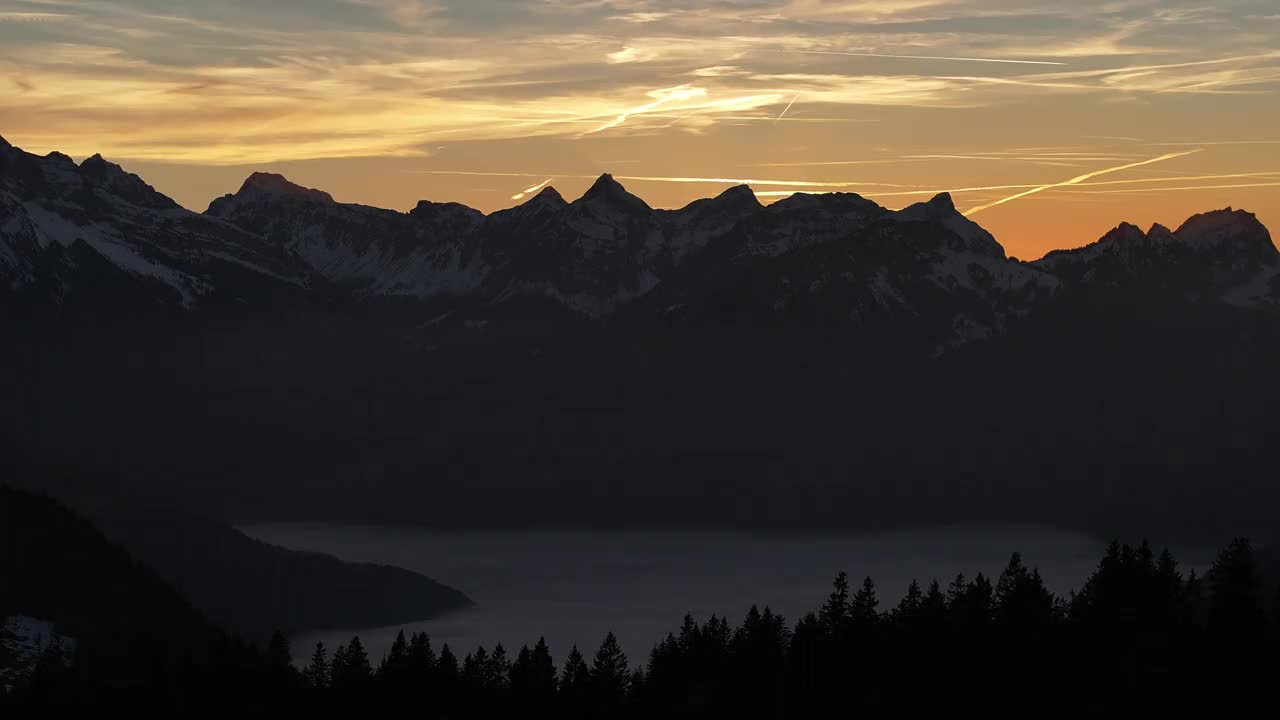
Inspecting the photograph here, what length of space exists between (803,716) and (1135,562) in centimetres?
3121

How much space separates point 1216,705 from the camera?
12800 centimetres

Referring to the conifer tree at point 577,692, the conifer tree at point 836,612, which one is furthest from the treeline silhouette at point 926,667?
the conifer tree at point 836,612

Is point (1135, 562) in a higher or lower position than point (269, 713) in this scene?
higher

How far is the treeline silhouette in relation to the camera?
136m

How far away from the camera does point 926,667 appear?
495 feet

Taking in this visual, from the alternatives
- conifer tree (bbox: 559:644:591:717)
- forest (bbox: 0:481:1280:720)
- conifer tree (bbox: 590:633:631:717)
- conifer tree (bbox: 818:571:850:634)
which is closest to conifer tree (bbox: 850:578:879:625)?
forest (bbox: 0:481:1280:720)

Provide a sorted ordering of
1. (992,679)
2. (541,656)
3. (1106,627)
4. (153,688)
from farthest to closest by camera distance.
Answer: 1. (153,688)
2. (541,656)
3. (1106,627)
4. (992,679)

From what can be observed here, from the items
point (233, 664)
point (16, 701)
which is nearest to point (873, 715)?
point (233, 664)

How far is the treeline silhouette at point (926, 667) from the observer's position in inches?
5359

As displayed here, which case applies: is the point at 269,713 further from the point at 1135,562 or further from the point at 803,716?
the point at 1135,562

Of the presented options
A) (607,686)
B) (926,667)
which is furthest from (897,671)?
(607,686)

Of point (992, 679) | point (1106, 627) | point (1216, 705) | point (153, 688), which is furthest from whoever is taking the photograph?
point (153, 688)

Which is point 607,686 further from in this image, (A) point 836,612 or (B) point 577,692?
(A) point 836,612

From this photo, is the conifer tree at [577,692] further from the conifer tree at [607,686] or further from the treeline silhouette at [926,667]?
the conifer tree at [607,686]
